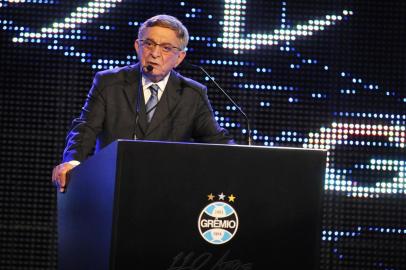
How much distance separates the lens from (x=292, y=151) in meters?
2.14

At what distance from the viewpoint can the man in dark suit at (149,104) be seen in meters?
2.97

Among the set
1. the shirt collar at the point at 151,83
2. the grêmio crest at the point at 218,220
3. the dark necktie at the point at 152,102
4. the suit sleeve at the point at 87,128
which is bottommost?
the grêmio crest at the point at 218,220

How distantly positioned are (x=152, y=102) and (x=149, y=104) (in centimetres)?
2

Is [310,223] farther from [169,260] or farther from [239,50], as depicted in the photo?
[239,50]

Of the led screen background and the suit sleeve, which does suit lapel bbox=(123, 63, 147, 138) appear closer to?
the suit sleeve

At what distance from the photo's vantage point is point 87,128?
9.77 feet

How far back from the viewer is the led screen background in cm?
483

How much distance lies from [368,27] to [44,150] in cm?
240

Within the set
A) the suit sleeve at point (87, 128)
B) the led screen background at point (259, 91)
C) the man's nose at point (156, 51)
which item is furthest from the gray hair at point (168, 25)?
the led screen background at point (259, 91)

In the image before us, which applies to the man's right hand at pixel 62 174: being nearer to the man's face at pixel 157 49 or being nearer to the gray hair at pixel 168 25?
the man's face at pixel 157 49

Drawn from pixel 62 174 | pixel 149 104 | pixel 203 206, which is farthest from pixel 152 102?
pixel 203 206

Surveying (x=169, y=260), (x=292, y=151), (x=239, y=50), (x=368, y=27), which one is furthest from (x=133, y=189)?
(x=368, y=27)

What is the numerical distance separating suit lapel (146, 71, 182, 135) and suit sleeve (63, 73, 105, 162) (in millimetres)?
230


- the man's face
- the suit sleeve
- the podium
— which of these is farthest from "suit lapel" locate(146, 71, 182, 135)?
the podium
